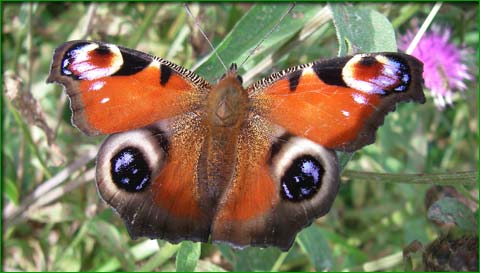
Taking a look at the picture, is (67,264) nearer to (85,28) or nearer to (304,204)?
(85,28)

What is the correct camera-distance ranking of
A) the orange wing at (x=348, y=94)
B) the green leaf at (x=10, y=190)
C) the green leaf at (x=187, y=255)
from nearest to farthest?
1. the orange wing at (x=348, y=94)
2. the green leaf at (x=187, y=255)
3. the green leaf at (x=10, y=190)

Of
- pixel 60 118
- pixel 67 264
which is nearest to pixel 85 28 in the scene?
pixel 60 118

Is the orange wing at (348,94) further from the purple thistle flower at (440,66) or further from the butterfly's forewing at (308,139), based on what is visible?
the purple thistle flower at (440,66)

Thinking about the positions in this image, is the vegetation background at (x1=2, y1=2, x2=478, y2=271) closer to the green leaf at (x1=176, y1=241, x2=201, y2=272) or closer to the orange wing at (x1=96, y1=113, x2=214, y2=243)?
the green leaf at (x1=176, y1=241, x2=201, y2=272)

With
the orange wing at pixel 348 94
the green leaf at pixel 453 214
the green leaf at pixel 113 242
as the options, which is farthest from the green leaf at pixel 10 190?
the green leaf at pixel 453 214

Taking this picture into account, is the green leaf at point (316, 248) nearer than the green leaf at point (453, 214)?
No

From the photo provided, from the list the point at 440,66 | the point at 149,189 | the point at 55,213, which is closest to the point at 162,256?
the point at 149,189

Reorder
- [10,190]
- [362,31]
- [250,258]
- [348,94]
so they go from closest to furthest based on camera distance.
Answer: [348,94]
[362,31]
[250,258]
[10,190]

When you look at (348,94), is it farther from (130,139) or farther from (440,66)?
(440,66)
